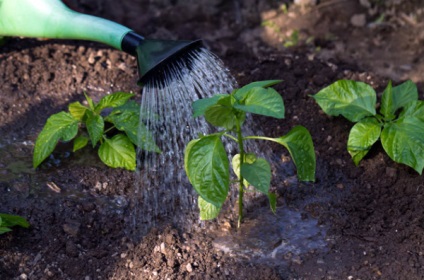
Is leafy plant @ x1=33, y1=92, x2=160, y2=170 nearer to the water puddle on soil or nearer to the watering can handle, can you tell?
the watering can handle

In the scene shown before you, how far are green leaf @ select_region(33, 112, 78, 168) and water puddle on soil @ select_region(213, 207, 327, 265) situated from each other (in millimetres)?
641

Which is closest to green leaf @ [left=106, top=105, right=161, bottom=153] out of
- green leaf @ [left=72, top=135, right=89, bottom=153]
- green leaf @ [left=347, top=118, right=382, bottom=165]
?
green leaf @ [left=72, top=135, right=89, bottom=153]

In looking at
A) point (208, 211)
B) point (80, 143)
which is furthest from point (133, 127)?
point (208, 211)

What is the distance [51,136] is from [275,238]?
0.86 metres

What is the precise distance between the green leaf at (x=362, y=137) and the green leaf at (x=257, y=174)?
538 millimetres

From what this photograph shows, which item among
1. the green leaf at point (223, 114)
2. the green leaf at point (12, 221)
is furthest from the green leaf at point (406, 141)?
the green leaf at point (12, 221)

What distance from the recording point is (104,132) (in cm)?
251

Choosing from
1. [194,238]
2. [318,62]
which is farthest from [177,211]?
[318,62]

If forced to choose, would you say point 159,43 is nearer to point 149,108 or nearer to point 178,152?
point 149,108

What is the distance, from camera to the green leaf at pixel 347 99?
2.54 meters

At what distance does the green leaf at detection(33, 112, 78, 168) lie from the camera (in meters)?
2.41

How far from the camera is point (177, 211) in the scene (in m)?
2.39

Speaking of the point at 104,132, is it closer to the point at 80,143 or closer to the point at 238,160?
the point at 80,143

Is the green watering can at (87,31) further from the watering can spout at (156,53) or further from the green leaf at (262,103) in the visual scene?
the green leaf at (262,103)
